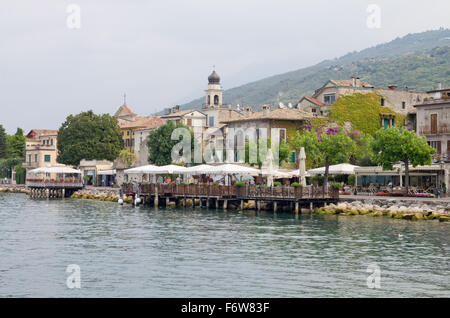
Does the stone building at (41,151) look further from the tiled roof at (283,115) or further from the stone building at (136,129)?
the tiled roof at (283,115)

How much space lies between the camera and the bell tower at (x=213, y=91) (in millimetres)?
104375

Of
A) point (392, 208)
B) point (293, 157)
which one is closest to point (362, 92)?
point (293, 157)

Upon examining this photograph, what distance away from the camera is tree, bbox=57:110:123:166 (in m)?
90.8

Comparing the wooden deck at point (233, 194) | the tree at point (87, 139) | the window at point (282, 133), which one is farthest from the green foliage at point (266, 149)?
the tree at point (87, 139)

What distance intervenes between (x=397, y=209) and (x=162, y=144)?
41.9 meters

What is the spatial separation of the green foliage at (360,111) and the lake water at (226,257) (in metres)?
29.4

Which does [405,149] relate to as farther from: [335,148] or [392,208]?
[335,148]

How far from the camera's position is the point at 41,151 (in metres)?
111

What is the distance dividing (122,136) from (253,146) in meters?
39.4

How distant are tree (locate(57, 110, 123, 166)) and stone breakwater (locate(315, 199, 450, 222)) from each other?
163 ft

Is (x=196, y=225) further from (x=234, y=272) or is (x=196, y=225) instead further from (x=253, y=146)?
(x=253, y=146)

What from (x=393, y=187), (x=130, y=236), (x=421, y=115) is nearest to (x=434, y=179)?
(x=393, y=187)

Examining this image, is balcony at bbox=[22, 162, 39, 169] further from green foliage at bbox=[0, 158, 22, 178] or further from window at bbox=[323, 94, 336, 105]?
window at bbox=[323, 94, 336, 105]

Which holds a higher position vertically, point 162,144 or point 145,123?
point 145,123
